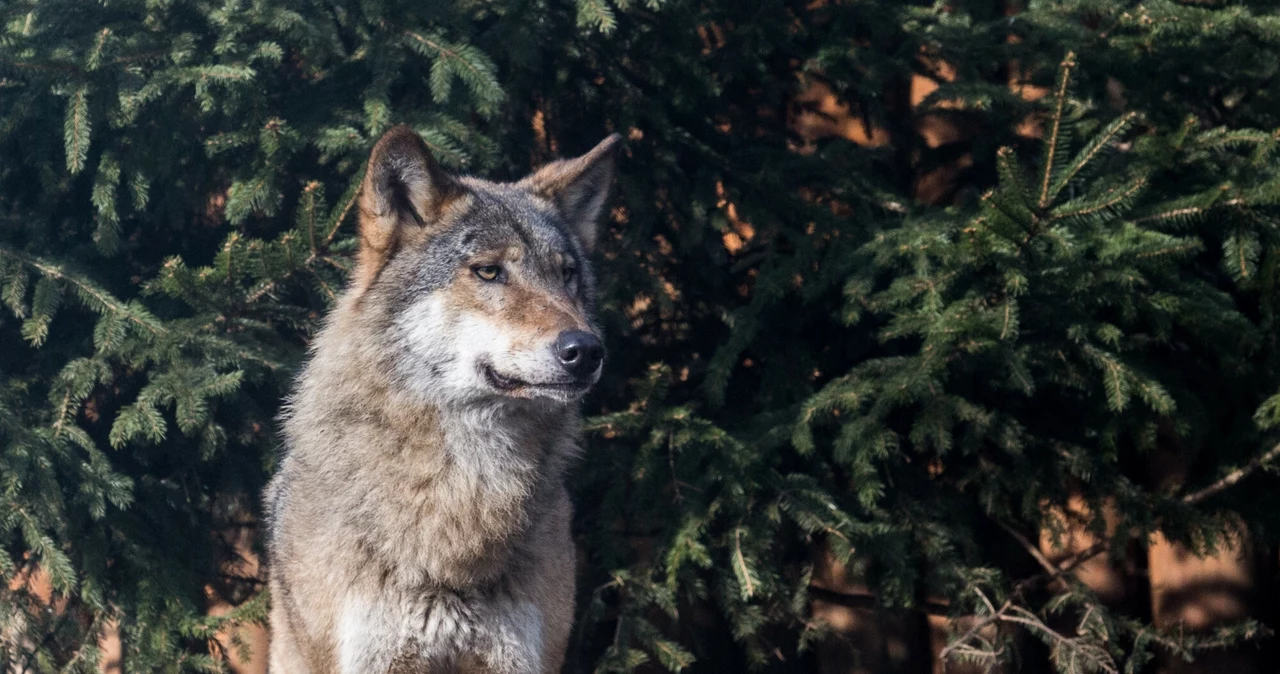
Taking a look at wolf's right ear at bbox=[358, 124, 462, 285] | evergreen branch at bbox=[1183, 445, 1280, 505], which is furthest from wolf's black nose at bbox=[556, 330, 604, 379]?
evergreen branch at bbox=[1183, 445, 1280, 505]

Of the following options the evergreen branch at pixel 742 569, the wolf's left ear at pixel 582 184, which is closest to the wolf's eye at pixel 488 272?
the wolf's left ear at pixel 582 184

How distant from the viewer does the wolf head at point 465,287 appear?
3.87 meters

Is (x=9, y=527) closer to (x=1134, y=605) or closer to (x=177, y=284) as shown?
(x=177, y=284)

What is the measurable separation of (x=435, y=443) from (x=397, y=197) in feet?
3.01

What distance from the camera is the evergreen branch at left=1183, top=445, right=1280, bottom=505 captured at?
214 inches

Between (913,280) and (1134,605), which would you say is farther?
(1134,605)

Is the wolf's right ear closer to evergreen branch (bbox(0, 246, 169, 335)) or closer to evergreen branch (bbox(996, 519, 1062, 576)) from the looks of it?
evergreen branch (bbox(0, 246, 169, 335))

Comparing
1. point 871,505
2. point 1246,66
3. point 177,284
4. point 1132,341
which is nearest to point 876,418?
point 871,505

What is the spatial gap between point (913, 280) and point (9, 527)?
4.20 m

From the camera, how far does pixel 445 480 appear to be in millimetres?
4066

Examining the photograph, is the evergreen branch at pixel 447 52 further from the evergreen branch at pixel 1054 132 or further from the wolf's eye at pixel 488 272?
the evergreen branch at pixel 1054 132

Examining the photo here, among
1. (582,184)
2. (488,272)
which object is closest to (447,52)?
(582,184)

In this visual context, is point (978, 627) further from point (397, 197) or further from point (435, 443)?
point (397, 197)

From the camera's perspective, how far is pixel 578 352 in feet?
12.5
